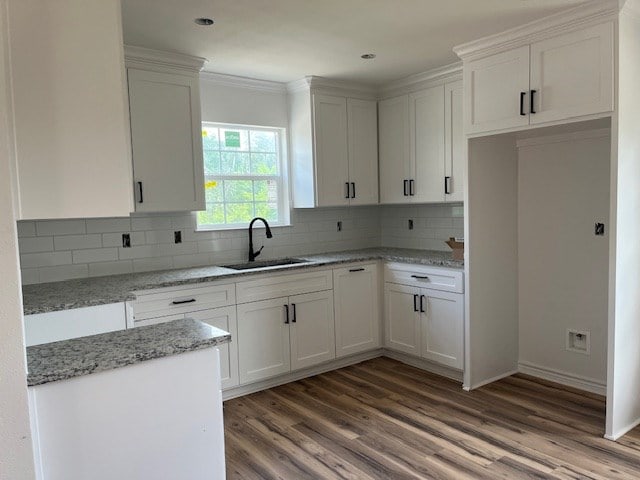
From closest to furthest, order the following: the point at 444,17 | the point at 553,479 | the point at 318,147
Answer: the point at 553,479
the point at 444,17
the point at 318,147

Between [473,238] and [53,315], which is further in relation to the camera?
[473,238]

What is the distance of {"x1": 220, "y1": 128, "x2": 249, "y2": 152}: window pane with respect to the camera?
3980 millimetres

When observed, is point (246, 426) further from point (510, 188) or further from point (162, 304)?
point (510, 188)

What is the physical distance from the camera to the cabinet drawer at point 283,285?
3.42 metres

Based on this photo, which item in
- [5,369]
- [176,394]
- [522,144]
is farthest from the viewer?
[522,144]

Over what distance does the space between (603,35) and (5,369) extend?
306 cm

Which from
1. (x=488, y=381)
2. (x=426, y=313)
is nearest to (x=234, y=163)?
(x=426, y=313)

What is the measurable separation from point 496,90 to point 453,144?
0.73 metres

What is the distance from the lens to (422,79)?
401 centimetres

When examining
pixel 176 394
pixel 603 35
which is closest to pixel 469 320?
pixel 603 35

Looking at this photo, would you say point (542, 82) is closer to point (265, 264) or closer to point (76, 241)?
point (265, 264)

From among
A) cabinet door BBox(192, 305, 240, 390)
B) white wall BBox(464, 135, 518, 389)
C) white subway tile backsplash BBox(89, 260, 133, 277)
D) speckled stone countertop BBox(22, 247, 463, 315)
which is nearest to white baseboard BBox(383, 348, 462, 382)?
white wall BBox(464, 135, 518, 389)

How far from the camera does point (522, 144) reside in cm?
366

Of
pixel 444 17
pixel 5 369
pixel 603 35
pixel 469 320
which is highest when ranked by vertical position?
pixel 444 17
